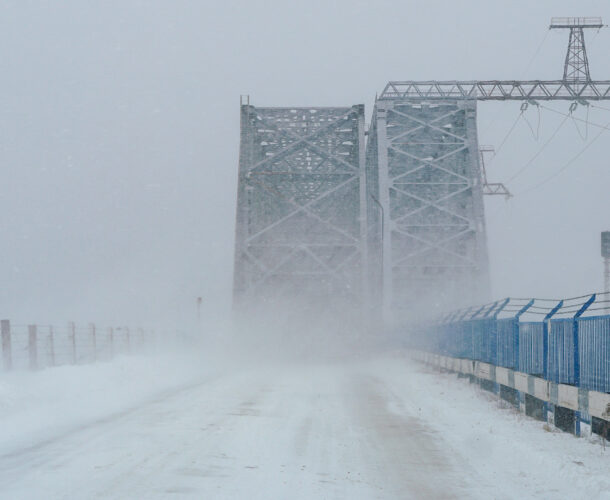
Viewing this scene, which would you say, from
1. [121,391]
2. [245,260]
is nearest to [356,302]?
[245,260]

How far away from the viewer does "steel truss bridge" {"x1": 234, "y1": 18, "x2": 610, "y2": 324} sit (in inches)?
1677

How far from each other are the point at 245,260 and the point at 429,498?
1457 inches

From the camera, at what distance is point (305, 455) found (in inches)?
364

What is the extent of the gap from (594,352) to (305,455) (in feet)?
15.0

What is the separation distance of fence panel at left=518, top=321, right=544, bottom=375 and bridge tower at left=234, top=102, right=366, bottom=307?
94.8ft

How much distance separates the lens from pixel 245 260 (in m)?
43.9

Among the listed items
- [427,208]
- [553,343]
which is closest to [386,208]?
[427,208]

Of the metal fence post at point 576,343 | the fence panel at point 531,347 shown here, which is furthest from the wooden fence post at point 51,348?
the metal fence post at point 576,343

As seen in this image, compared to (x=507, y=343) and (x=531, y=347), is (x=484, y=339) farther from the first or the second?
(x=531, y=347)

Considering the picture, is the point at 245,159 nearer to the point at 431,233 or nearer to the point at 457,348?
the point at 431,233

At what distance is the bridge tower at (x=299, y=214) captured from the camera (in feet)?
144

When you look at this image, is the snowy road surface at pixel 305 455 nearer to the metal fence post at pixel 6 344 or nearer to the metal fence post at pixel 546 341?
the metal fence post at pixel 546 341

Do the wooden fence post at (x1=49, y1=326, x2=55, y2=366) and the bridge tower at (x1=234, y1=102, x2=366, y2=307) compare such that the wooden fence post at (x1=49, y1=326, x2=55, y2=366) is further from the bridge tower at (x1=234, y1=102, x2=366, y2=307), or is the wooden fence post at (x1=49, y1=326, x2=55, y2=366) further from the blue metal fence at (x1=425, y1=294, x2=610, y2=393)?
the bridge tower at (x1=234, y1=102, x2=366, y2=307)

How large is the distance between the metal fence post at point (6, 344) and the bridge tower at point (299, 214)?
24.6 metres
